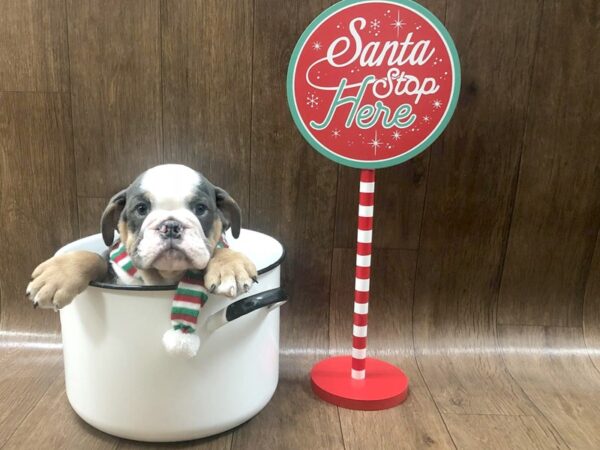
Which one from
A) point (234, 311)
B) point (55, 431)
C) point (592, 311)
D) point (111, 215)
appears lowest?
point (55, 431)

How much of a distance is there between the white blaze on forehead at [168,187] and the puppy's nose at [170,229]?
1.9 inches

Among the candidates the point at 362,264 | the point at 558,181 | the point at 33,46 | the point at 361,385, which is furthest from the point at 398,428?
the point at 33,46

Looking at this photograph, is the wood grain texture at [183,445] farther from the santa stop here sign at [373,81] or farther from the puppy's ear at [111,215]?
the santa stop here sign at [373,81]

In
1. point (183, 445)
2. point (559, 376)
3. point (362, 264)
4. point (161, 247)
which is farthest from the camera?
point (559, 376)

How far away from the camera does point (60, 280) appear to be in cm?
75

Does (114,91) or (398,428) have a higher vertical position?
(114,91)

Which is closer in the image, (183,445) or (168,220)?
(168,220)

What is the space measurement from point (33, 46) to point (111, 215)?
0.44m

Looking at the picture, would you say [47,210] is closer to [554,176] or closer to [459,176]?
[459,176]

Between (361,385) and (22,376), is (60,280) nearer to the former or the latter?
(22,376)

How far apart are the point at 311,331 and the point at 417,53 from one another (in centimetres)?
62

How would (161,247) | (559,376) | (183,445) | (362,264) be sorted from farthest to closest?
(559,376), (362,264), (183,445), (161,247)

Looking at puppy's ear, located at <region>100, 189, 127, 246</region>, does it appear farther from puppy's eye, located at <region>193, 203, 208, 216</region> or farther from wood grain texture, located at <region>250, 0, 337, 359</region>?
wood grain texture, located at <region>250, 0, 337, 359</region>

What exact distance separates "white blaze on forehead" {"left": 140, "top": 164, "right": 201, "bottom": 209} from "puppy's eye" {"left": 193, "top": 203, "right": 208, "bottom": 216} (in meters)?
0.02
